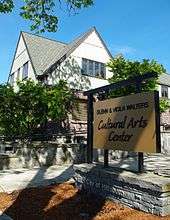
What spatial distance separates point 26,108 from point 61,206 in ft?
30.8

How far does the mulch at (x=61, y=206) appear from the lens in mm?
6844

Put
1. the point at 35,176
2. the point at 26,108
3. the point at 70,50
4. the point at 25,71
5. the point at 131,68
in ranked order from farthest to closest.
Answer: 1. the point at 25,71
2. the point at 70,50
3. the point at 131,68
4. the point at 26,108
5. the point at 35,176

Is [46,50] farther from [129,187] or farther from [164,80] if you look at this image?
[129,187]

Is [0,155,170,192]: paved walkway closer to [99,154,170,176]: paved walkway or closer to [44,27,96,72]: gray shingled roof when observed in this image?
[99,154,170,176]: paved walkway

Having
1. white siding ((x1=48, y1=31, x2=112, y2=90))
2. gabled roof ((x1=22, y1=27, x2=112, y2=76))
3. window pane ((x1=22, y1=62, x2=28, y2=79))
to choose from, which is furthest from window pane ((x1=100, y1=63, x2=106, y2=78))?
window pane ((x1=22, y1=62, x2=28, y2=79))

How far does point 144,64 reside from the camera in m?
25.9

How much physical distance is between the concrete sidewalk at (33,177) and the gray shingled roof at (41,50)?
14147 mm

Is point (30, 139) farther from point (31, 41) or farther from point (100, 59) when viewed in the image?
point (31, 41)

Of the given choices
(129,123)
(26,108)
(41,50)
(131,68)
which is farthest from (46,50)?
(129,123)

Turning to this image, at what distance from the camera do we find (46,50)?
30.3 m

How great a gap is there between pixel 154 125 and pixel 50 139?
38.5ft

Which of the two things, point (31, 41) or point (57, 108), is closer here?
point (57, 108)

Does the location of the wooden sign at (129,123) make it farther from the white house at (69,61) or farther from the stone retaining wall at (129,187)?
the white house at (69,61)

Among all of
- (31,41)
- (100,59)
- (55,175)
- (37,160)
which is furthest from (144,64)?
(55,175)
